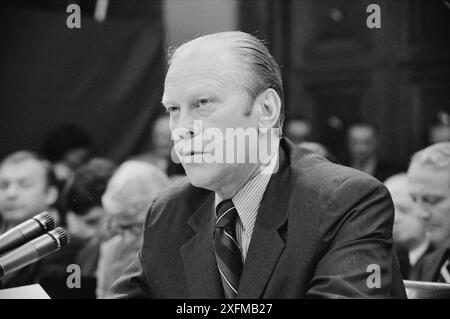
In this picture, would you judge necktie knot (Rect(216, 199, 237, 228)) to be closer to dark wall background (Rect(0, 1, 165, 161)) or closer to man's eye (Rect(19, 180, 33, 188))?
dark wall background (Rect(0, 1, 165, 161))

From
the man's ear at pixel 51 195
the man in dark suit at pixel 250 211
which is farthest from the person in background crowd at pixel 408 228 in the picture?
the man's ear at pixel 51 195

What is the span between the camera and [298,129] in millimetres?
2031

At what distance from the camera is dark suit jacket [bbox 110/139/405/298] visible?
1.15m

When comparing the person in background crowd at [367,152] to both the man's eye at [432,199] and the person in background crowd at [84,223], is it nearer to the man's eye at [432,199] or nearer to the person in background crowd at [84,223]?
the man's eye at [432,199]

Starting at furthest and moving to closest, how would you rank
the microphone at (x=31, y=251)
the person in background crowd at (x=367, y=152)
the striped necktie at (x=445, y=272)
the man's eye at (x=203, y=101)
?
the person in background crowd at (x=367, y=152) < the striped necktie at (x=445, y=272) < the man's eye at (x=203, y=101) < the microphone at (x=31, y=251)

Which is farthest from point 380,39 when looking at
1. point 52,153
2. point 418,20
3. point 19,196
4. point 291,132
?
point 19,196

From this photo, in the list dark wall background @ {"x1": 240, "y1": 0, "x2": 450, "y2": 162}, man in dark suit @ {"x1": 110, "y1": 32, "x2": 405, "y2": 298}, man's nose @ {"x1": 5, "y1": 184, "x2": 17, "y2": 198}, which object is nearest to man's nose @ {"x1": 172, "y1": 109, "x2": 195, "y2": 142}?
man in dark suit @ {"x1": 110, "y1": 32, "x2": 405, "y2": 298}

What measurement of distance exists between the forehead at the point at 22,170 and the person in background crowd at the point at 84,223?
11 cm

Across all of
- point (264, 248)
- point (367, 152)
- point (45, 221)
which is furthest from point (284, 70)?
point (45, 221)

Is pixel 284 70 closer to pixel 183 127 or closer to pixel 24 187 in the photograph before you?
pixel 183 127

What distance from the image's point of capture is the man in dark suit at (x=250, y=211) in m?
1.18

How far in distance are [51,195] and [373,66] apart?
112cm

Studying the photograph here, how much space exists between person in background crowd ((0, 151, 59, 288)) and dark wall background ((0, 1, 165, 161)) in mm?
53
